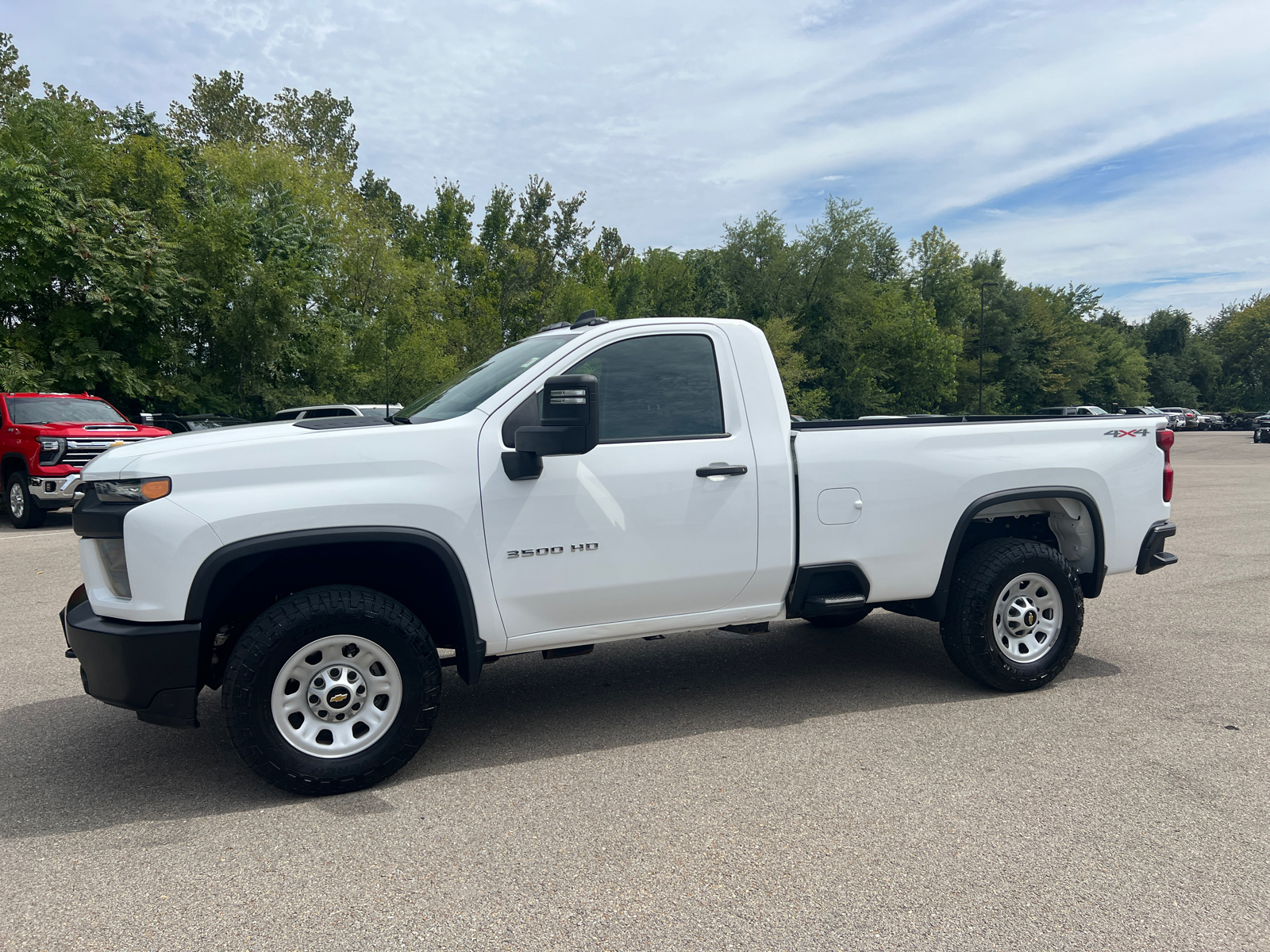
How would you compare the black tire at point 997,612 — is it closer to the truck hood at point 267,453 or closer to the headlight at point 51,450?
the truck hood at point 267,453

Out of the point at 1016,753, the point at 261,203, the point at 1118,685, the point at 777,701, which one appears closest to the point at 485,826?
the point at 777,701

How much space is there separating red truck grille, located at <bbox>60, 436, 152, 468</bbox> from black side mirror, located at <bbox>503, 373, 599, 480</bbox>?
456 inches

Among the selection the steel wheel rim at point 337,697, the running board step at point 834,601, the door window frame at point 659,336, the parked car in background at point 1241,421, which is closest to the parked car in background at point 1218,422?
the parked car in background at point 1241,421

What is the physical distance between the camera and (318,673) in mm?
3715

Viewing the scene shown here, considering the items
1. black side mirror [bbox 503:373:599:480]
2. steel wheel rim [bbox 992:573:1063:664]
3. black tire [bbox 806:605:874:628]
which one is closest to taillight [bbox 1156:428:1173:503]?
steel wheel rim [bbox 992:573:1063:664]

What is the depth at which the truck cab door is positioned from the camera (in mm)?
3951

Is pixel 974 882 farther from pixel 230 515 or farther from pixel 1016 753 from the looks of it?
pixel 230 515

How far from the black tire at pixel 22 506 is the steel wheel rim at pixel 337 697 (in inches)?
488

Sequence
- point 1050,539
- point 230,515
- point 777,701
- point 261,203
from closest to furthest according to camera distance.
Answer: point 230,515
point 777,701
point 1050,539
point 261,203

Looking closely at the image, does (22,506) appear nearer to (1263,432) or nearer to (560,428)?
(560,428)

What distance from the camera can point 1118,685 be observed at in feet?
16.9

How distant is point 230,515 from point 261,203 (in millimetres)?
32268

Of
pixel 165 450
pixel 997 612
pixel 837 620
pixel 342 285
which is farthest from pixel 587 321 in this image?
pixel 342 285

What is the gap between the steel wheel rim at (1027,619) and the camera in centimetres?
493
